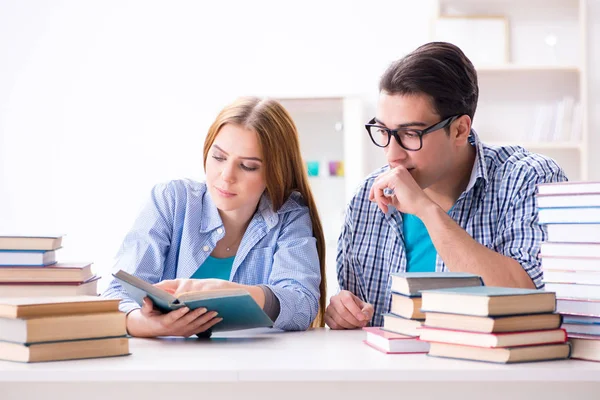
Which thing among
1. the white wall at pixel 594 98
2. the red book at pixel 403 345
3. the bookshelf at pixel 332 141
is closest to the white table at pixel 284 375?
the red book at pixel 403 345

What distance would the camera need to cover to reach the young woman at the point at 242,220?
6.20ft

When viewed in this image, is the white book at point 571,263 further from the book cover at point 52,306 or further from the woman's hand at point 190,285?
the book cover at point 52,306

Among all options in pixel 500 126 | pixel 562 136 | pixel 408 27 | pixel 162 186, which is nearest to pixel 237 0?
pixel 408 27

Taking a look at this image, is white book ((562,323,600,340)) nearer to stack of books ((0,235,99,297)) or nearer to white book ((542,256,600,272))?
white book ((542,256,600,272))

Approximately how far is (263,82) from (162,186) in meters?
2.27

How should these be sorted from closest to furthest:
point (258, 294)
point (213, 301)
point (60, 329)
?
point (60, 329)
point (213, 301)
point (258, 294)

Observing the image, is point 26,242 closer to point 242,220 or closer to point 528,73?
point 242,220

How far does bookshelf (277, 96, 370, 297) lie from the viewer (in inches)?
158

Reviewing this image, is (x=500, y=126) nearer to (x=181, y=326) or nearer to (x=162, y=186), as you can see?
(x=162, y=186)

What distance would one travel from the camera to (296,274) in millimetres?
1857

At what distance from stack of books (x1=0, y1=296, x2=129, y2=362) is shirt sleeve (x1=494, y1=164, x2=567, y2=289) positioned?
3.26 feet

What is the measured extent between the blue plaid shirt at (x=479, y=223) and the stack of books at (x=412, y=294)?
0.51m

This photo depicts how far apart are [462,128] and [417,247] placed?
343 millimetres

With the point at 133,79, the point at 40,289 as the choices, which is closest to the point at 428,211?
the point at 40,289
